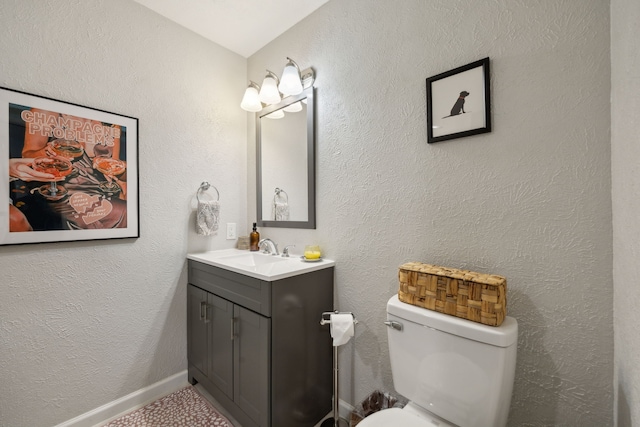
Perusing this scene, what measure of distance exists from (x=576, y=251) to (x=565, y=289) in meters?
0.14

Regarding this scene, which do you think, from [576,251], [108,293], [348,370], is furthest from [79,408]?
[576,251]

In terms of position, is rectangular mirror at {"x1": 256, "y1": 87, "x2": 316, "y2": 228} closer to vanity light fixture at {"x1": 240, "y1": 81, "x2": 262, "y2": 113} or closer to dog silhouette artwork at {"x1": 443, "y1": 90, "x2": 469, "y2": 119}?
vanity light fixture at {"x1": 240, "y1": 81, "x2": 262, "y2": 113}

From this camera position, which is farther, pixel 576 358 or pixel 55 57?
pixel 55 57

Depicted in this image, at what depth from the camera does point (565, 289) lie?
0.94 metres

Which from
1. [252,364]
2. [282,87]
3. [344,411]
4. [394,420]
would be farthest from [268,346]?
[282,87]

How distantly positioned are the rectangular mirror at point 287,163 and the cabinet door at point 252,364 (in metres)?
0.66

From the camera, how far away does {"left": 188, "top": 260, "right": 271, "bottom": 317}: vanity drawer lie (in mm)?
1298

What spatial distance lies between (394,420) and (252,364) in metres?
0.74

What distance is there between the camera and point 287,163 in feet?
6.22

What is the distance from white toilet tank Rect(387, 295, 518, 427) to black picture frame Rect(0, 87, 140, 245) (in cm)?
165

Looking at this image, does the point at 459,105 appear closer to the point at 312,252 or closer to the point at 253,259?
the point at 312,252

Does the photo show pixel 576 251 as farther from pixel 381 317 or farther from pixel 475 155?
pixel 381 317

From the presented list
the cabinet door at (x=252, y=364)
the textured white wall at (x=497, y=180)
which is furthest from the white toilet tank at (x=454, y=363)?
the cabinet door at (x=252, y=364)

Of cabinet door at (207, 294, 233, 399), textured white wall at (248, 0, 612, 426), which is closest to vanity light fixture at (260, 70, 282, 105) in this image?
textured white wall at (248, 0, 612, 426)
